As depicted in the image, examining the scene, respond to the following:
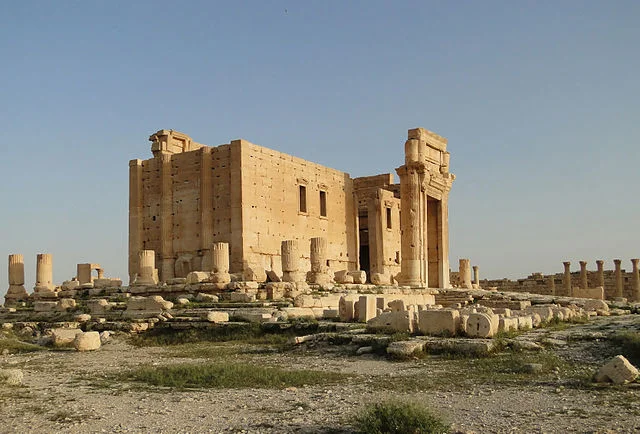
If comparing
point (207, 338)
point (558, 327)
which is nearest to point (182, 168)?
point (207, 338)

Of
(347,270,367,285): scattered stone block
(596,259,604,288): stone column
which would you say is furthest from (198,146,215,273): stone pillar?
(596,259,604,288): stone column

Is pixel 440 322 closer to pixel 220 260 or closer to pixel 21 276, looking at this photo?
pixel 220 260

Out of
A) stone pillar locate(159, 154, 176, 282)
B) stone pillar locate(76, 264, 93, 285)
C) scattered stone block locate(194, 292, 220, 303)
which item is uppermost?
stone pillar locate(159, 154, 176, 282)

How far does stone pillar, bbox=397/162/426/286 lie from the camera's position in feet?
104

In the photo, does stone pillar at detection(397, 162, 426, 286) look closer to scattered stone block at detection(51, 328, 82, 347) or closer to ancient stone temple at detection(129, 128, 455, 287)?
ancient stone temple at detection(129, 128, 455, 287)

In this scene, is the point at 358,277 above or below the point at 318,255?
below

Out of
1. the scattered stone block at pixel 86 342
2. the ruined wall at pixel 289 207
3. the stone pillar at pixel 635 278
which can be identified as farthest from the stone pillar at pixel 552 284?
the scattered stone block at pixel 86 342

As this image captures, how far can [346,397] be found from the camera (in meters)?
8.50

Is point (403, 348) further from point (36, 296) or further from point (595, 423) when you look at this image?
point (36, 296)

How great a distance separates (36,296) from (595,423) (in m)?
23.9

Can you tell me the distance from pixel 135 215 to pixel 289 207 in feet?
22.8

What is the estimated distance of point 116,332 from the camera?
715 inches

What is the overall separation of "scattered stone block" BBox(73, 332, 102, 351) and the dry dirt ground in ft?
8.83

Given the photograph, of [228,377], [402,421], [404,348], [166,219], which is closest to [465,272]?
[166,219]
